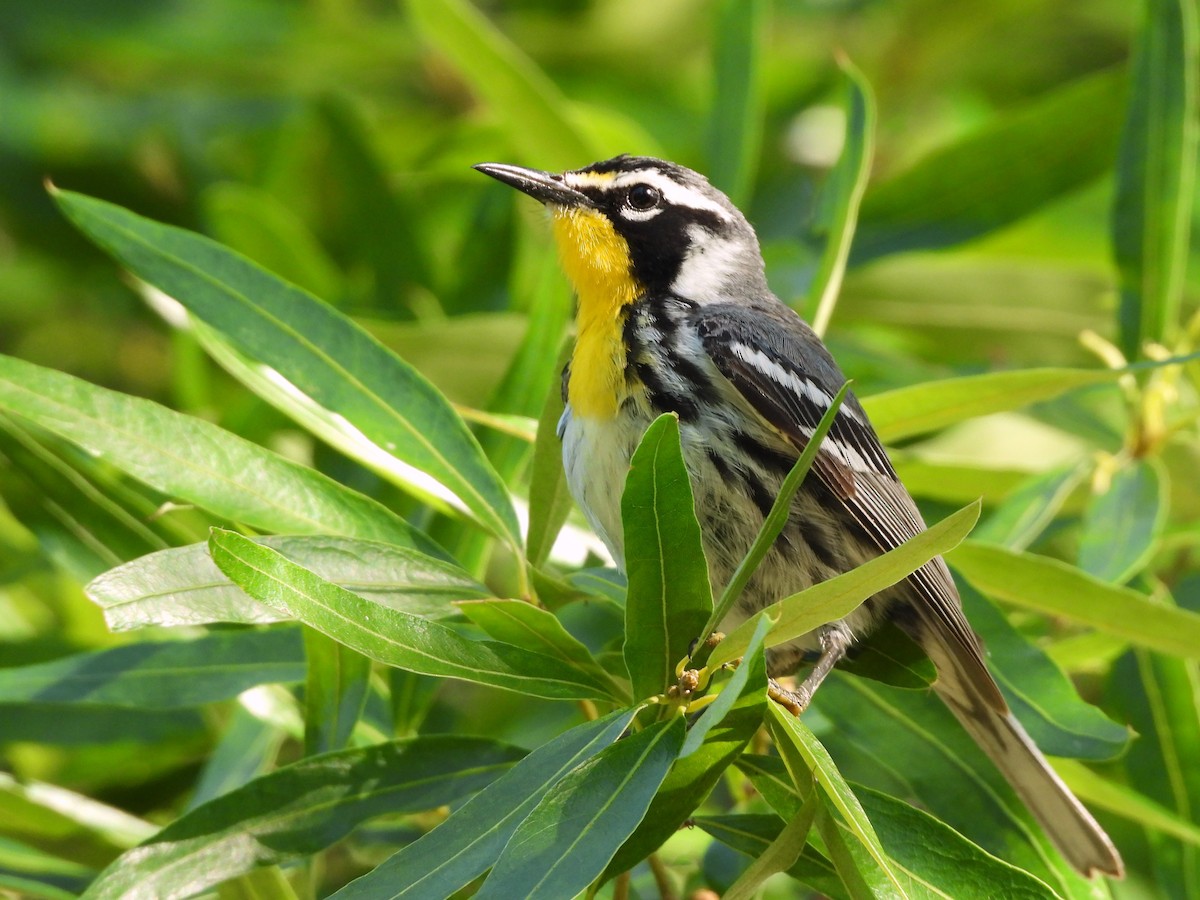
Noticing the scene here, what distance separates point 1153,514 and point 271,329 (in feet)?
6.00

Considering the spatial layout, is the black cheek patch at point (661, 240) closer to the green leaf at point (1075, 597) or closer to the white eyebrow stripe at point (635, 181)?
the white eyebrow stripe at point (635, 181)

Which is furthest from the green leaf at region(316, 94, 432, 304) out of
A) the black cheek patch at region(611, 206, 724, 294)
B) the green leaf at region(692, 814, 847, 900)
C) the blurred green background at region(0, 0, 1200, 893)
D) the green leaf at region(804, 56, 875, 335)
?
the green leaf at region(692, 814, 847, 900)

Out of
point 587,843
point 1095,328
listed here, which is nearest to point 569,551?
point 587,843

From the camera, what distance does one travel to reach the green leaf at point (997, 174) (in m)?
3.73

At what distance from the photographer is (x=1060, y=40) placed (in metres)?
5.41

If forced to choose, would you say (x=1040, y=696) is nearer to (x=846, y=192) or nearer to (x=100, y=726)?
(x=846, y=192)

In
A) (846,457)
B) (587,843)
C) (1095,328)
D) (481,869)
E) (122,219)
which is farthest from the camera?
(1095,328)

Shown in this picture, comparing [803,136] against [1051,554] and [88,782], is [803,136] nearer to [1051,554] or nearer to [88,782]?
[1051,554]

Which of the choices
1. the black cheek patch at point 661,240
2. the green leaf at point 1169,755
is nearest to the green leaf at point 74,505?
the black cheek patch at point 661,240

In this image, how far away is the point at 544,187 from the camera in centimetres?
312

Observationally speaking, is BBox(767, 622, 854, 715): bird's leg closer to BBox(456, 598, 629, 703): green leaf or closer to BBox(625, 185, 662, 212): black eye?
BBox(456, 598, 629, 703): green leaf

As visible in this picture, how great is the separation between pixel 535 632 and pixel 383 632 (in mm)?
308

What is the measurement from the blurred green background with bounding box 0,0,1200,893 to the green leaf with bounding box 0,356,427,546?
56 cm

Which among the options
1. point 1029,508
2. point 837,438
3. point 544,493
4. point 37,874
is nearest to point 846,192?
point 837,438
